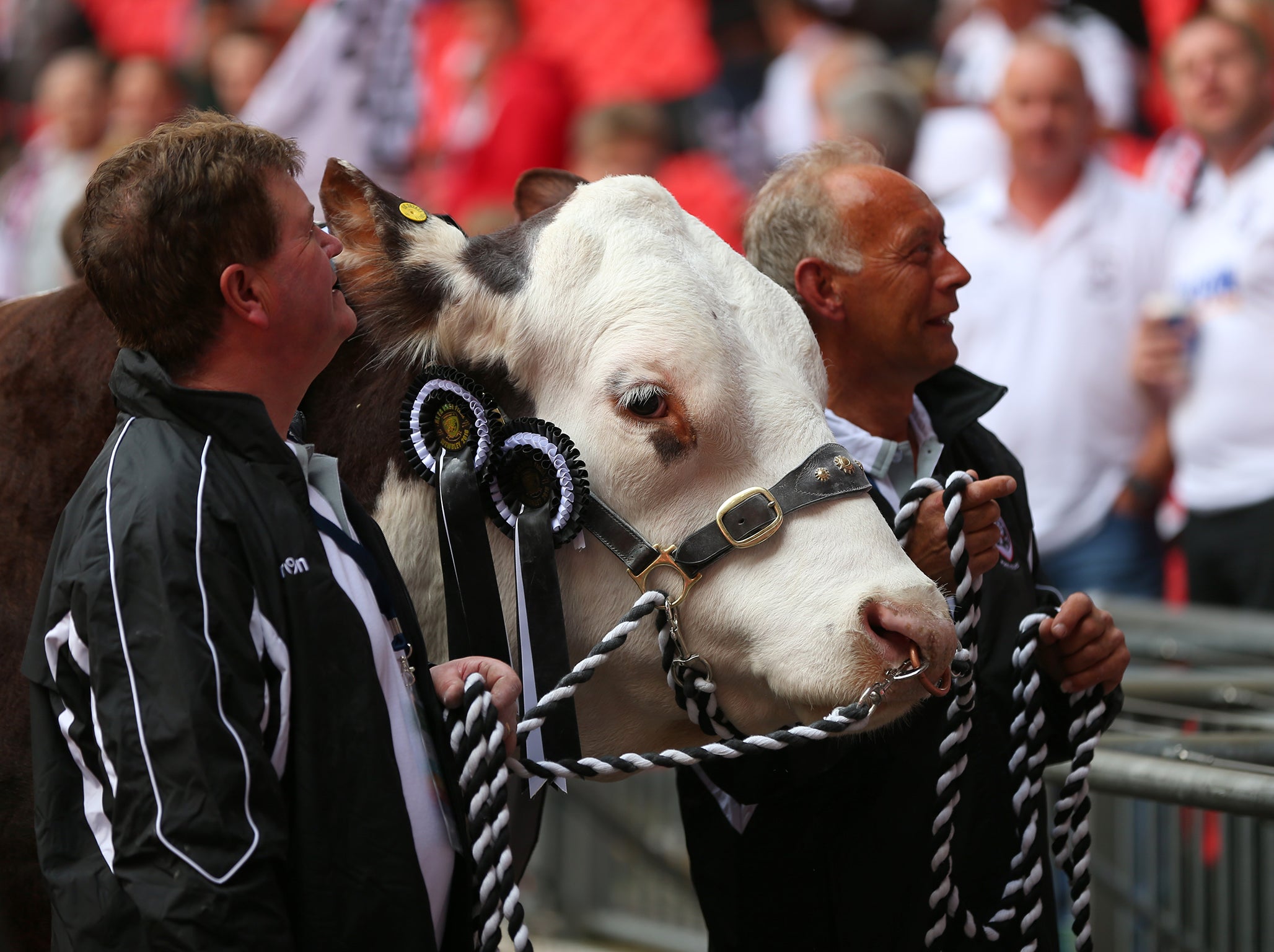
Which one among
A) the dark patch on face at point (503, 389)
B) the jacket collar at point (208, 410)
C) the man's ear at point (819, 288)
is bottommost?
the man's ear at point (819, 288)

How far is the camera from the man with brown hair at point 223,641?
1.60 m

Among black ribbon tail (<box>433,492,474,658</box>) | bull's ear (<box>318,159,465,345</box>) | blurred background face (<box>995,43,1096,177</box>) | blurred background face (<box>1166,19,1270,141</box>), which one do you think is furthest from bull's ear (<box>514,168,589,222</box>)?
blurred background face (<box>1166,19,1270,141</box>)

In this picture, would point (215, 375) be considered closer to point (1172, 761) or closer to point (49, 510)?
point (49, 510)

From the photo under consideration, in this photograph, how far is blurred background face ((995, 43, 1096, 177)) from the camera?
5.88 m

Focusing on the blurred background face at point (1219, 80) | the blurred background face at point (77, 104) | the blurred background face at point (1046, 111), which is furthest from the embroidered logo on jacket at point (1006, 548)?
the blurred background face at point (77, 104)

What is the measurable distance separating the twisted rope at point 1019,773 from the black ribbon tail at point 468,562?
2.21 feet

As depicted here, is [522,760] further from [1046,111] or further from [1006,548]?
[1046,111]

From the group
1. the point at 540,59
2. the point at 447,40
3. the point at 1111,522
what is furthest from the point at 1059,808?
the point at 447,40

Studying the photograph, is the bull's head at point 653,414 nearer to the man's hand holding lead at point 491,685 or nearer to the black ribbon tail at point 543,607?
the black ribbon tail at point 543,607

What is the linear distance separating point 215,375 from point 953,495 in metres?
1.14

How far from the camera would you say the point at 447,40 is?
29.2 ft

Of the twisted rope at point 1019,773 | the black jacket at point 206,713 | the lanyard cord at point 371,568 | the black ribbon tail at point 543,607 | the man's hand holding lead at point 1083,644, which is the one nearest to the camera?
the black jacket at point 206,713

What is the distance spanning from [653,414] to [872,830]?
88 cm

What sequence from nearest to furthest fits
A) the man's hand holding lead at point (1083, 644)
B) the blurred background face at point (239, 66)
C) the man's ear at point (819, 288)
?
the man's hand holding lead at point (1083, 644) < the man's ear at point (819, 288) < the blurred background face at point (239, 66)
